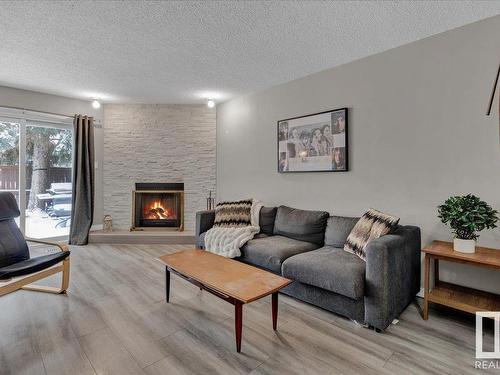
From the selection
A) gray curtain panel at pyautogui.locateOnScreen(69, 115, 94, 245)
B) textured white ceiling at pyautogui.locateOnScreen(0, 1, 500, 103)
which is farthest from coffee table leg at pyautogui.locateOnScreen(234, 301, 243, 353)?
gray curtain panel at pyautogui.locateOnScreen(69, 115, 94, 245)

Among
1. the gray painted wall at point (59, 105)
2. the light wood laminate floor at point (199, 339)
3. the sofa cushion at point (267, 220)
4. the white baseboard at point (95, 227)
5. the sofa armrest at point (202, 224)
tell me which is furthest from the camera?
the white baseboard at point (95, 227)

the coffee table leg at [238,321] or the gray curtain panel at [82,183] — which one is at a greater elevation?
the gray curtain panel at [82,183]

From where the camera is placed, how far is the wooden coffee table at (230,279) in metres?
1.69

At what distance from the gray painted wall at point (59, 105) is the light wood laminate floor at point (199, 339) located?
245 centimetres

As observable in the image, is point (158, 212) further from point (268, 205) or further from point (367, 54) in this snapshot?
point (367, 54)

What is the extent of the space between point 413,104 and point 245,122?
2.38 m

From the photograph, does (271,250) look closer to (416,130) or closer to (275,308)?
(275,308)

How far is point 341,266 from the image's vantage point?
2.07 m

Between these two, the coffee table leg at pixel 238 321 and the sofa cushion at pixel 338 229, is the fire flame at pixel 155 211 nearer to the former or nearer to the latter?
the sofa cushion at pixel 338 229

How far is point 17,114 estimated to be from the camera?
399 centimetres

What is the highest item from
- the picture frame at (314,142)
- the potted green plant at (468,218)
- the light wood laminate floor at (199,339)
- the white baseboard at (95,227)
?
the picture frame at (314,142)

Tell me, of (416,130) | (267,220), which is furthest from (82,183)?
(416,130)

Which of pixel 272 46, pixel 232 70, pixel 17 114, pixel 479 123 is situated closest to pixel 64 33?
pixel 232 70

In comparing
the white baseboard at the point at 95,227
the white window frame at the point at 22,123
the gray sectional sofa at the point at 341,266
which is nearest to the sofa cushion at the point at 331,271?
the gray sectional sofa at the point at 341,266
